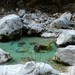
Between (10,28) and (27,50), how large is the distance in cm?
114

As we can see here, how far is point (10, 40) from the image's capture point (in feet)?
25.0

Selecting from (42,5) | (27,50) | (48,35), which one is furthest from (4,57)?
(42,5)

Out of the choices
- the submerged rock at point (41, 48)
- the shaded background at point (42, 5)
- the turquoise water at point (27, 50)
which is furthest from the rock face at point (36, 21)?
the submerged rock at point (41, 48)

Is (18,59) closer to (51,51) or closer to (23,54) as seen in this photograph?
(23,54)

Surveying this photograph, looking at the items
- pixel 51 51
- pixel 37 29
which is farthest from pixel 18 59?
pixel 37 29

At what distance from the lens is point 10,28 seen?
7.69m

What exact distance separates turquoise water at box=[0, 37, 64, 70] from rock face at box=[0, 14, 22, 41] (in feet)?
0.58

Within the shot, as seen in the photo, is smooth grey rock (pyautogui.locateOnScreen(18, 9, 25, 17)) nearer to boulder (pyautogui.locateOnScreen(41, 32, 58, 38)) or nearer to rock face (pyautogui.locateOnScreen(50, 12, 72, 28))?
rock face (pyautogui.locateOnScreen(50, 12, 72, 28))

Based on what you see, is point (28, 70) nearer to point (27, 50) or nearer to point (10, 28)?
point (27, 50)

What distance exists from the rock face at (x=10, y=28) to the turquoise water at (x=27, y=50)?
18 cm

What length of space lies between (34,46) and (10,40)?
0.87 metres

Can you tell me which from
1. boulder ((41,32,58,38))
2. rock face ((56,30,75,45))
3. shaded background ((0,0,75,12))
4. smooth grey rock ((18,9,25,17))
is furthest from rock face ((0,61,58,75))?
shaded background ((0,0,75,12))

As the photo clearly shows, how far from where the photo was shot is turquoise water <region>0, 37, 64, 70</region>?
6098 mm

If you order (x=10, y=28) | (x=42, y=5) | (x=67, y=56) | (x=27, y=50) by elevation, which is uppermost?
(x=42, y=5)
